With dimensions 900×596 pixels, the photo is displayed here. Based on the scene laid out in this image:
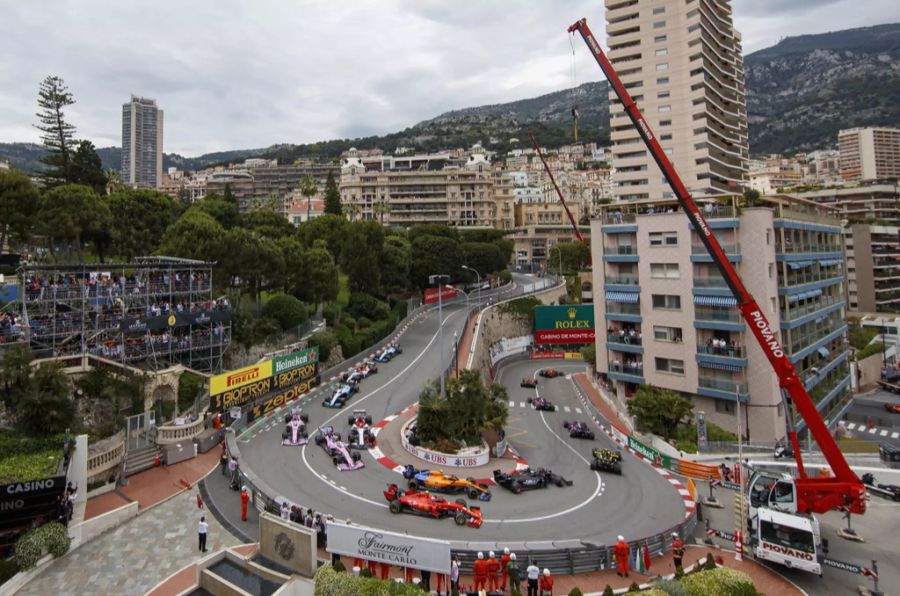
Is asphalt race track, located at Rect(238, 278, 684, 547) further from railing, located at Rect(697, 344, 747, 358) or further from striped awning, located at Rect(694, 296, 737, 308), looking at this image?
striped awning, located at Rect(694, 296, 737, 308)

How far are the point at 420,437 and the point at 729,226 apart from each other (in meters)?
26.9

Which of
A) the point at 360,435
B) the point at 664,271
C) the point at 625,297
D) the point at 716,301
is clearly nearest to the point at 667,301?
the point at 664,271

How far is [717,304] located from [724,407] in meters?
7.94

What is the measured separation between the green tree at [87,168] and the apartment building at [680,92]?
75.4 meters

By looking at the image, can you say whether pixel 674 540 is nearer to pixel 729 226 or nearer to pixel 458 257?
pixel 729 226

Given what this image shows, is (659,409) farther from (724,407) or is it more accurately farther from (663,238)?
(663,238)

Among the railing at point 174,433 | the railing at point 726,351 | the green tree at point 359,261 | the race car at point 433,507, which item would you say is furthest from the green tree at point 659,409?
the green tree at point 359,261

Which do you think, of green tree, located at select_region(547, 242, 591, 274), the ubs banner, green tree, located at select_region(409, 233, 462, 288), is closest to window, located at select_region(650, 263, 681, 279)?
the ubs banner

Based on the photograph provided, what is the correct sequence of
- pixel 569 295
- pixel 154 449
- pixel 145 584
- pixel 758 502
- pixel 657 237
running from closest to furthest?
pixel 145 584 → pixel 758 502 → pixel 154 449 → pixel 657 237 → pixel 569 295

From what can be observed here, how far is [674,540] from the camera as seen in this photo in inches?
816

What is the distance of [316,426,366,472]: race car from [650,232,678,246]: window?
2855cm

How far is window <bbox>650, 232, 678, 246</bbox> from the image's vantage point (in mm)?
42094

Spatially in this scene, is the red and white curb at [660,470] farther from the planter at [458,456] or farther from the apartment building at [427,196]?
the apartment building at [427,196]

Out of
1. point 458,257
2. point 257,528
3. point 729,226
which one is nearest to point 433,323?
point 458,257
